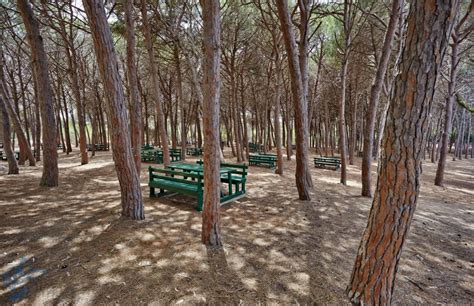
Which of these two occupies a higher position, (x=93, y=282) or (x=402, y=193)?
(x=402, y=193)

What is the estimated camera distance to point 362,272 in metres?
2.15

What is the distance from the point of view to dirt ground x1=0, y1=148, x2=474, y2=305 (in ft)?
7.61

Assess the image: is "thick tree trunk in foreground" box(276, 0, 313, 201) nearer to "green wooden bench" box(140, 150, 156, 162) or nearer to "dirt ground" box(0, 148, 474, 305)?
"dirt ground" box(0, 148, 474, 305)

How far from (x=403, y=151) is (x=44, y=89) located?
28.0 ft

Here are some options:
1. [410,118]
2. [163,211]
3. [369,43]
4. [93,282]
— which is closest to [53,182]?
[163,211]

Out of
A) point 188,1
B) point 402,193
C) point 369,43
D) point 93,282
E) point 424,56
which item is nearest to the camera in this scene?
point 424,56

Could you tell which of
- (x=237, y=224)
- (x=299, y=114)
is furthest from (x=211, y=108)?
(x=299, y=114)

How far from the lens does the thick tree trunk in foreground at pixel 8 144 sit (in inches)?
328

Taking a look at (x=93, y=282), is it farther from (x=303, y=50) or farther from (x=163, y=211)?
(x=303, y=50)

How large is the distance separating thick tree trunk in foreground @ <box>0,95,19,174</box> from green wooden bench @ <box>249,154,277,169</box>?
10688 millimetres

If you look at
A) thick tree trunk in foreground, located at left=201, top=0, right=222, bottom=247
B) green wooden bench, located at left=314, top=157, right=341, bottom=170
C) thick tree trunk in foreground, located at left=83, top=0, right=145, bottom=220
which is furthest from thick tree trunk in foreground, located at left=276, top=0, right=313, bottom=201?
green wooden bench, located at left=314, top=157, right=341, bottom=170

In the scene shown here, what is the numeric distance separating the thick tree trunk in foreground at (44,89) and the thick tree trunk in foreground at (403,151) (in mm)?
8153

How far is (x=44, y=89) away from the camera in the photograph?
6.38 m

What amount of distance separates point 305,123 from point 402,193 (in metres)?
4.16
